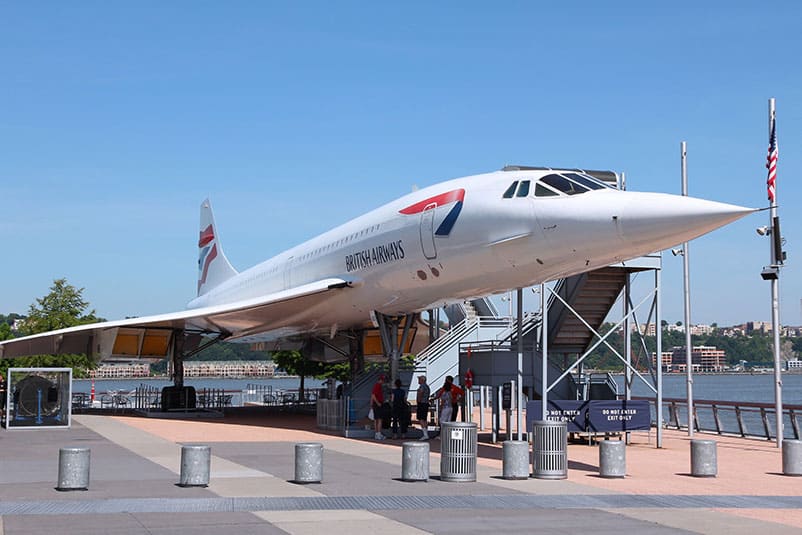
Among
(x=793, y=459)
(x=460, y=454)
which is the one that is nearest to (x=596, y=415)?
(x=793, y=459)

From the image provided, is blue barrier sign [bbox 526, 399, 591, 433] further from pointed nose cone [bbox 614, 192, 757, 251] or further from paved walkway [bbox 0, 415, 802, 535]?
pointed nose cone [bbox 614, 192, 757, 251]

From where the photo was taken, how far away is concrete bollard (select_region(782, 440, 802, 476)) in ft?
42.6

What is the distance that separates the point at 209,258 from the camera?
36.4 m

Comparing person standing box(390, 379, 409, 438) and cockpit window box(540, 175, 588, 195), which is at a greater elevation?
cockpit window box(540, 175, 588, 195)

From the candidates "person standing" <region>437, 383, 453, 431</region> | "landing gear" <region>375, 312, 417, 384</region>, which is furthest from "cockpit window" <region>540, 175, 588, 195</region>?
"landing gear" <region>375, 312, 417, 384</region>

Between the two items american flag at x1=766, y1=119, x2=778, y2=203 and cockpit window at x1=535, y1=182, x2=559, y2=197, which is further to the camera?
american flag at x1=766, y1=119, x2=778, y2=203

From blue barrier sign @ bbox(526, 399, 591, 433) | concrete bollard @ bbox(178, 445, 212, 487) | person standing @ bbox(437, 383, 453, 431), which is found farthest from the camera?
person standing @ bbox(437, 383, 453, 431)

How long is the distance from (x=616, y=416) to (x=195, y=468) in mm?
9187

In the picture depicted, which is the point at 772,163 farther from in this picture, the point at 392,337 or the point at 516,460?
the point at 516,460

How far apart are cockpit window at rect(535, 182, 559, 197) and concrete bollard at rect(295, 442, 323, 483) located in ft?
17.6

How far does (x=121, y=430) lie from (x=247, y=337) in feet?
29.9

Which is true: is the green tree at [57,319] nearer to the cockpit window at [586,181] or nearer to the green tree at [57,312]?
the green tree at [57,312]

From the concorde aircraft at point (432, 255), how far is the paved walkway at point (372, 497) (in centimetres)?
300

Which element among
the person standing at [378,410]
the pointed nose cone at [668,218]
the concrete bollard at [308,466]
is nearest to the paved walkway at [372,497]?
the concrete bollard at [308,466]
